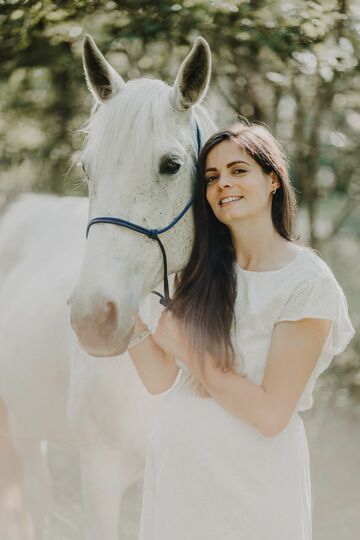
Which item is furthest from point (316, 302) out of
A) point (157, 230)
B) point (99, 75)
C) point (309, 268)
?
point (99, 75)

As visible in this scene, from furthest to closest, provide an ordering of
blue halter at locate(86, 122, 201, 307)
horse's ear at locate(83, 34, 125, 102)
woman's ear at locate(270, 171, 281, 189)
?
horse's ear at locate(83, 34, 125, 102)
woman's ear at locate(270, 171, 281, 189)
blue halter at locate(86, 122, 201, 307)

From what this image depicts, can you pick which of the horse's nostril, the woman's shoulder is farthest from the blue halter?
the woman's shoulder

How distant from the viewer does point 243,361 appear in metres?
1.78

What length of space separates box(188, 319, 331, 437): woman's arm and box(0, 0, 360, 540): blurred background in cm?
181

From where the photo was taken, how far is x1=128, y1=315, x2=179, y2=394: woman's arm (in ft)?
6.37

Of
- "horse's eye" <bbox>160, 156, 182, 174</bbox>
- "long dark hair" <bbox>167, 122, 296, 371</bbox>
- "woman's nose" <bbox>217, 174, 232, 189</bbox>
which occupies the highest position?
"horse's eye" <bbox>160, 156, 182, 174</bbox>

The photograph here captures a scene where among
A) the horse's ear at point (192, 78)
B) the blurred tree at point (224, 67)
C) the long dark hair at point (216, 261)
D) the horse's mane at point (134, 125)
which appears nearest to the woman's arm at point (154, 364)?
the long dark hair at point (216, 261)

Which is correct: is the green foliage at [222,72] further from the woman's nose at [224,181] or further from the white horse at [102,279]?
Result: the woman's nose at [224,181]

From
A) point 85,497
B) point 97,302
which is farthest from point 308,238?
point 97,302

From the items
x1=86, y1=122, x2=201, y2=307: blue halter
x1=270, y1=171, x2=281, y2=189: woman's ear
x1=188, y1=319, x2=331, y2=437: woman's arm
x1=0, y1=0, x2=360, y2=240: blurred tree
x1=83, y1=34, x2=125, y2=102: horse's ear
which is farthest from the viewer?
x1=0, y1=0, x2=360, y2=240: blurred tree

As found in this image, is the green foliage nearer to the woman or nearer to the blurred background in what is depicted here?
the blurred background

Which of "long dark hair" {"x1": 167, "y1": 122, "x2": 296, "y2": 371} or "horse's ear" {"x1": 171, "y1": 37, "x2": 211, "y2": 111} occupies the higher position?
"horse's ear" {"x1": 171, "y1": 37, "x2": 211, "y2": 111}

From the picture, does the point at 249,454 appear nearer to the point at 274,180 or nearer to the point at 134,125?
the point at 274,180

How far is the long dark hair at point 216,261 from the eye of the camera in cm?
177
